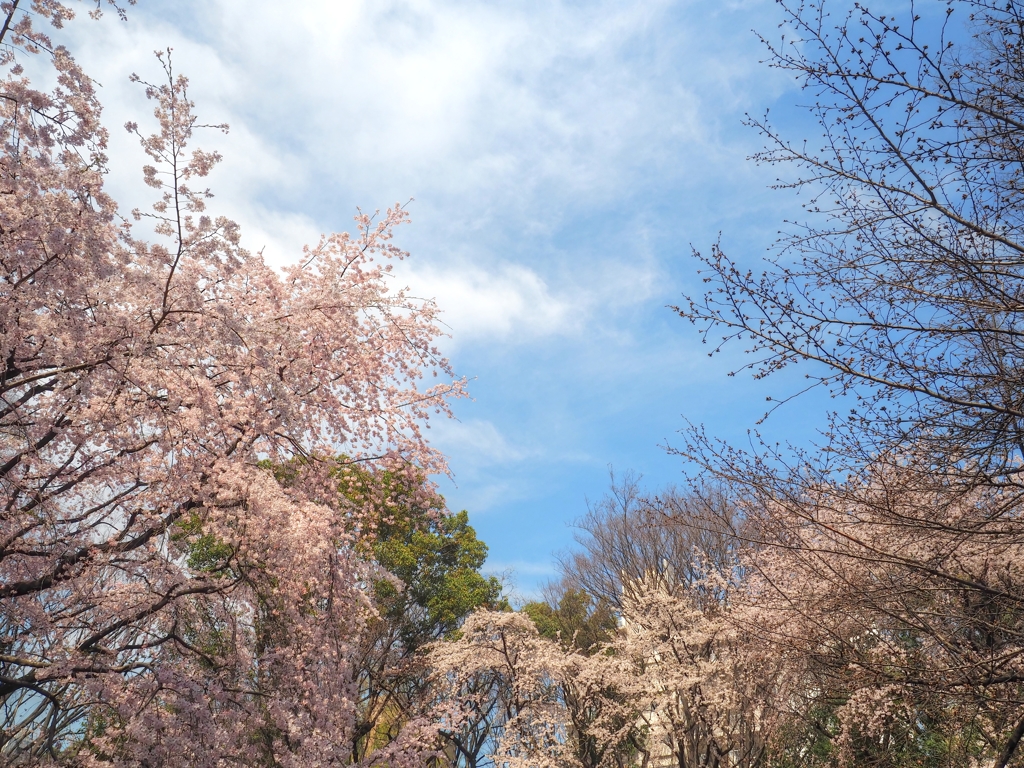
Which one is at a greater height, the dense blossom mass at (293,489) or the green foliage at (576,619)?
the green foliage at (576,619)

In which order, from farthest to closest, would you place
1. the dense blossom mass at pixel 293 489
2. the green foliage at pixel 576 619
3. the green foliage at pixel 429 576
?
the green foliage at pixel 576 619, the green foliage at pixel 429 576, the dense blossom mass at pixel 293 489

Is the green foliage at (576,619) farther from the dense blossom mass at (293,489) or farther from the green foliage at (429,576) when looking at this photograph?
the dense blossom mass at (293,489)

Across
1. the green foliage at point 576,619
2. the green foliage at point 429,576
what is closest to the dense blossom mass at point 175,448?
the green foliage at point 429,576

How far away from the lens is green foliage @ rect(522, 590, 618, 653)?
20594mm

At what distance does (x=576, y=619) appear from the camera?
2148cm

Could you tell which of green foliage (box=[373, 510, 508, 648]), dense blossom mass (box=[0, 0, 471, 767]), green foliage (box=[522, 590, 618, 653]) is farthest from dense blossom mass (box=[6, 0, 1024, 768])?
green foliage (box=[522, 590, 618, 653])

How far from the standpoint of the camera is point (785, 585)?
10.5 metres

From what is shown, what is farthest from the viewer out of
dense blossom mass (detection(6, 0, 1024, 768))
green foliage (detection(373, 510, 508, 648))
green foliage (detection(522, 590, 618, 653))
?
green foliage (detection(522, 590, 618, 653))

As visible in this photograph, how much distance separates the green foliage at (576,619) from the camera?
2059 centimetres

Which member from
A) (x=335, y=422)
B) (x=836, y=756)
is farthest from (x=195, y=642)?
(x=836, y=756)

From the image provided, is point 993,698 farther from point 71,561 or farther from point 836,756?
point 71,561

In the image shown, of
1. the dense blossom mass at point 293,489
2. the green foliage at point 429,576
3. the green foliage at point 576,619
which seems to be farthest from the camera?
the green foliage at point 576,619

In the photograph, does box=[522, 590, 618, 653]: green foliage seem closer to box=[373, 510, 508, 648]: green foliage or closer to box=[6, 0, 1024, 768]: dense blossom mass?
box=[373, 510, 508, 648]: green foliage

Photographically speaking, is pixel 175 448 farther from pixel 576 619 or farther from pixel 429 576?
pixel 576 619
